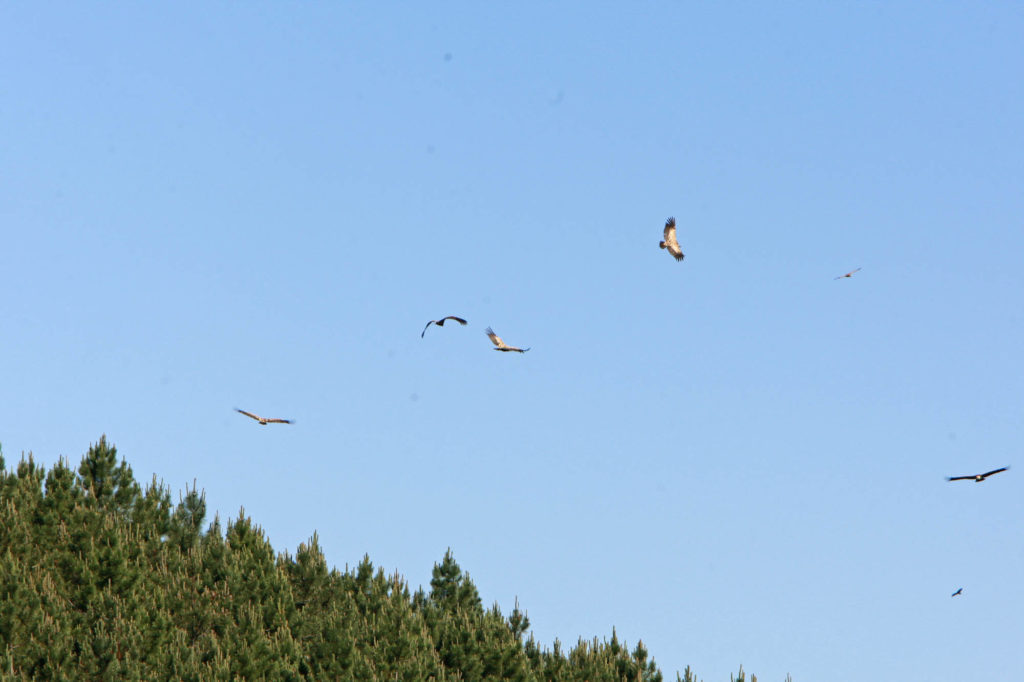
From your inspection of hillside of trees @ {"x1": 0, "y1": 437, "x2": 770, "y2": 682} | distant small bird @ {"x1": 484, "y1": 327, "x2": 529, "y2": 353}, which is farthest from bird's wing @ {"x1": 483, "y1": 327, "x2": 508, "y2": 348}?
hillside of trees @ {"x1": 0, "y1": 437, "x2": 770, "y2": 682}

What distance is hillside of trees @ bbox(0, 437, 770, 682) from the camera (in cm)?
3903

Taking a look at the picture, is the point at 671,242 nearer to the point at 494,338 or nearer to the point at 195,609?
the point at 494,338

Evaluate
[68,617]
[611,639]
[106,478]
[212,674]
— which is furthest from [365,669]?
[106,478]

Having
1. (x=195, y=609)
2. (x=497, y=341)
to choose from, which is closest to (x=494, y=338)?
(x=497, y=341)

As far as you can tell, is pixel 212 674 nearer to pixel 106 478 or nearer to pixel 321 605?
pixel 321 605

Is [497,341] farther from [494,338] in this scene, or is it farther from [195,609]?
[195,609]

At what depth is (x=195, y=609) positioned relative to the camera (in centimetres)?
4459

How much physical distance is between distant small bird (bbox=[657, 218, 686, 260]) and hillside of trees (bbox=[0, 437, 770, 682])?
67.9 feet

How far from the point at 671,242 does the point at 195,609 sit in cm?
2525

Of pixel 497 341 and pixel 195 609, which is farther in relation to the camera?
pixel 195 609

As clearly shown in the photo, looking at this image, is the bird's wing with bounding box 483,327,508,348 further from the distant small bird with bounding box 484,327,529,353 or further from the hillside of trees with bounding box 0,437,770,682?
the hillside of trees with bounding box 0,437,770,682

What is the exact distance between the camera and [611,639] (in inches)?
2068

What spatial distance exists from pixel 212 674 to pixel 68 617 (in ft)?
17.1

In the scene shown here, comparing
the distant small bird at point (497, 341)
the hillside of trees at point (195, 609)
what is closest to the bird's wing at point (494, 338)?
the distant small bird at point (497, 341)
